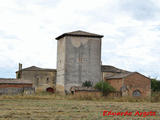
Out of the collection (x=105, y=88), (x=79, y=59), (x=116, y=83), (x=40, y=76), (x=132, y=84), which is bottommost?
(x=105, y=88)

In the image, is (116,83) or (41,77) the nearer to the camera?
(116,83)

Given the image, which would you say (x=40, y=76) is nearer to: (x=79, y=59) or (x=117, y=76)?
(x=79, y=59)

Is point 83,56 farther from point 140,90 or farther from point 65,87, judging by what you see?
point 140,90

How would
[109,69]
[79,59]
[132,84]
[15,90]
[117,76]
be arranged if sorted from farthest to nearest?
[109,69] < [79,59] < [117,76] < [15,90] < [132,84]

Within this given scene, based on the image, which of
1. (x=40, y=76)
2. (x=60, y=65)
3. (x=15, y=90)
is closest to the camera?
(x=15, y=90)

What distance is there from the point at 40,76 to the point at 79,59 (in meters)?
9.60

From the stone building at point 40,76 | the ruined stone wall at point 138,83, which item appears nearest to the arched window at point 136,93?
the ruined stone wall at point 138,83

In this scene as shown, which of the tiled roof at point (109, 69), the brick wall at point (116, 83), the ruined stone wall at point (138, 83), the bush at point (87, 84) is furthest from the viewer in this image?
the tiled roof at point (109, 69)

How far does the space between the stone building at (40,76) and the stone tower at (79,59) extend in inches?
205

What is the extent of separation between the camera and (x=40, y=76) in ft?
181

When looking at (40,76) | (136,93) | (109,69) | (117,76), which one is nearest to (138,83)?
(136,93)

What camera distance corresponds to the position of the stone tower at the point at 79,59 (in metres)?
48.7

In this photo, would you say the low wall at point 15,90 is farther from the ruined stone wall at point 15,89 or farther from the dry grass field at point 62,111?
the dry grass field at point 62,111

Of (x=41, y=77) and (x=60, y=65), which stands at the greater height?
(x=60, y=65)
